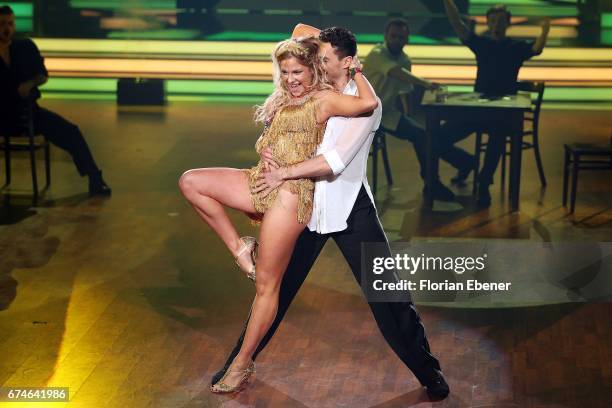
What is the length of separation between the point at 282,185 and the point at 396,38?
4503mm

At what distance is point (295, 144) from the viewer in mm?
4117

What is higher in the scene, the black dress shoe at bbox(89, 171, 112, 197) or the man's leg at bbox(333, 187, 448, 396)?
the man's leg at bbox(333, 187, 448, 396)

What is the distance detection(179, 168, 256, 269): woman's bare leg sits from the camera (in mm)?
4184

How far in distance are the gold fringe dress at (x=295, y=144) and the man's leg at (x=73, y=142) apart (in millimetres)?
4031

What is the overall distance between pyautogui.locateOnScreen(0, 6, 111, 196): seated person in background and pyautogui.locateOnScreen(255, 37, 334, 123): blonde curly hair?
4.01m

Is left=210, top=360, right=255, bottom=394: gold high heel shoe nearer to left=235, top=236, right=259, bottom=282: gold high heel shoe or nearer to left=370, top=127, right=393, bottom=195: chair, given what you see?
left=235, top=236, right=259, bottom=282: gold high heel shoe


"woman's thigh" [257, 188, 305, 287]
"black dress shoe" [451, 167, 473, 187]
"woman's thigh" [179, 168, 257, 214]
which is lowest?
"black dress shoe" [451, 167, 473, 187]

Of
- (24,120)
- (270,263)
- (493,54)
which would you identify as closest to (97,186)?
(24,120)

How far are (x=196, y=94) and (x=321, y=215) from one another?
8.86m

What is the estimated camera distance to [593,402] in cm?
435

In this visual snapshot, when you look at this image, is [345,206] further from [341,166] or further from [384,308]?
[384,308]

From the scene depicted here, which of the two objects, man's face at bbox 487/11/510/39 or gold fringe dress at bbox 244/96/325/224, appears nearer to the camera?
gold fringe dress at bbox 244/96/325/224

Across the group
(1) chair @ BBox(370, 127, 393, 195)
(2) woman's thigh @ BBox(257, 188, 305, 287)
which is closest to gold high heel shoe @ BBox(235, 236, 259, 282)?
(2) woman's thigh @ BBox(257, 188, 305, 287)

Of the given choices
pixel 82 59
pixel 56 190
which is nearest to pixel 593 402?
pixel 56 190
